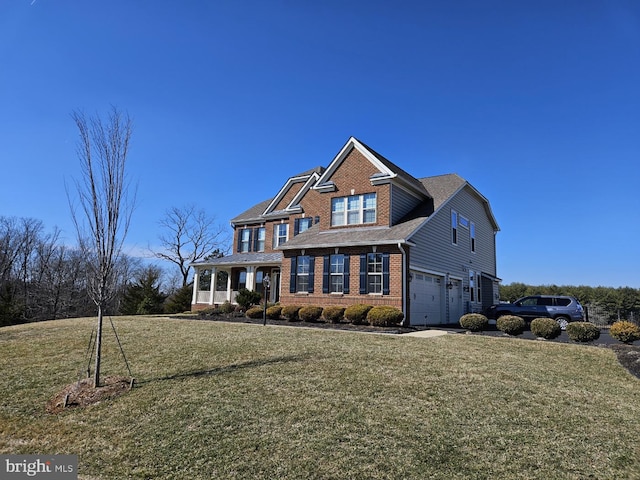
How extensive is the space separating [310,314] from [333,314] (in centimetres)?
110

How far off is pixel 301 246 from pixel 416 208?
6.18 meters

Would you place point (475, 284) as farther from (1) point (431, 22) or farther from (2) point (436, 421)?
(2) point (436, 421)

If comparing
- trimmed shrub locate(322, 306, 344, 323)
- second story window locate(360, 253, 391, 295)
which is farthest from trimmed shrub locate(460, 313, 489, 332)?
trimmed shrub locate(322, 306, 344, 323)

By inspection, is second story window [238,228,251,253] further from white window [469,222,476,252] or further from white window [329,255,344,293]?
white window [469,222,476,252]

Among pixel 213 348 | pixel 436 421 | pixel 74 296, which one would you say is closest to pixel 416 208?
pixel 213 348

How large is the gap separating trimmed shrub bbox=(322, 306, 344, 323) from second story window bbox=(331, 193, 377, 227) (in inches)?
181

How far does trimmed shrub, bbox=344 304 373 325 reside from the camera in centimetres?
1540

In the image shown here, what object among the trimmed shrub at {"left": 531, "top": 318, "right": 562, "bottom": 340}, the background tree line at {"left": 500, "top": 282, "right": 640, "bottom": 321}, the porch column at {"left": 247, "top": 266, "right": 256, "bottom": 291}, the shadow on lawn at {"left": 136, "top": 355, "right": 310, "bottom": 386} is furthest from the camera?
the background tree line at {"left": 500, "top": 282, "right": 640, "bottom": 321}

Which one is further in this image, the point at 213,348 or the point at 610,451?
the point at 213,348

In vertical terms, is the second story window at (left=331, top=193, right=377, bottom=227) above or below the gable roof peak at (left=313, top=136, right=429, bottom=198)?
below

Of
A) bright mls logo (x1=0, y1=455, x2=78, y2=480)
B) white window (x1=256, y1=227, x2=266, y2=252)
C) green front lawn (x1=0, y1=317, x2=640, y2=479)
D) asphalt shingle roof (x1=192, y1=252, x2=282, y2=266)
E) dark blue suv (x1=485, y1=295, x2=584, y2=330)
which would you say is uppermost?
white window (x1=256, y1=227, x2=266, y2=252)

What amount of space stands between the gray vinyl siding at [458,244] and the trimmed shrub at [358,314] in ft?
9.93

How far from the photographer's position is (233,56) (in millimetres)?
12312

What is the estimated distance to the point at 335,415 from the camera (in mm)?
5422
